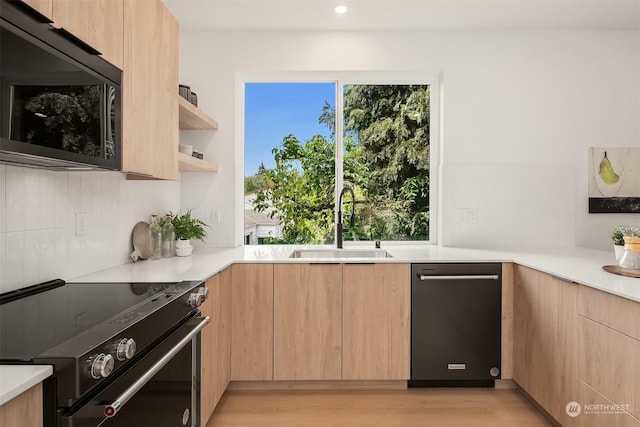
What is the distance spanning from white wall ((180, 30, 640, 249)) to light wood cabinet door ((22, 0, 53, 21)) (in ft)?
6.19

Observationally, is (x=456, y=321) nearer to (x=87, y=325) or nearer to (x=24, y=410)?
(x=87, y=325)

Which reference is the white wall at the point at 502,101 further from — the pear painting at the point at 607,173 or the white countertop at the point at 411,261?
the white countertop at the point at 411,261

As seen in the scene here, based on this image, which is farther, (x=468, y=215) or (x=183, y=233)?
(x=468, y=215)

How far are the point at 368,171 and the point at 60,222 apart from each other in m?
2.16

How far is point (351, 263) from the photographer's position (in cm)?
245

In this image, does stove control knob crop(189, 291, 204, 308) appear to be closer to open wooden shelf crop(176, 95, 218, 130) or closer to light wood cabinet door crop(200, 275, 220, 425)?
light wood cabinet door crop(200, 275, 220, 425)

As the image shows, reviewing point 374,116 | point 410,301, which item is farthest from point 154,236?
point 374,116

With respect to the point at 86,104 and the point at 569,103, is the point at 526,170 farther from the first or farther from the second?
the point at 86,104

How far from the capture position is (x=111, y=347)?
1.03 m

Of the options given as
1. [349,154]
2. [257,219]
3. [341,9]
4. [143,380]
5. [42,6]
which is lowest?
[143,380]

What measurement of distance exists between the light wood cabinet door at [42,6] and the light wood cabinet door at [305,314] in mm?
1655

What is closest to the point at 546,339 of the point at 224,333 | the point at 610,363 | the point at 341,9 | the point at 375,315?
the point at 610,363

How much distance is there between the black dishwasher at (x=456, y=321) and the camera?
8.01 feet

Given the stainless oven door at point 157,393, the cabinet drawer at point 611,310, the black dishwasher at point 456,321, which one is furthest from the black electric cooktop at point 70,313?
the cabinet drawer at point 611,310
